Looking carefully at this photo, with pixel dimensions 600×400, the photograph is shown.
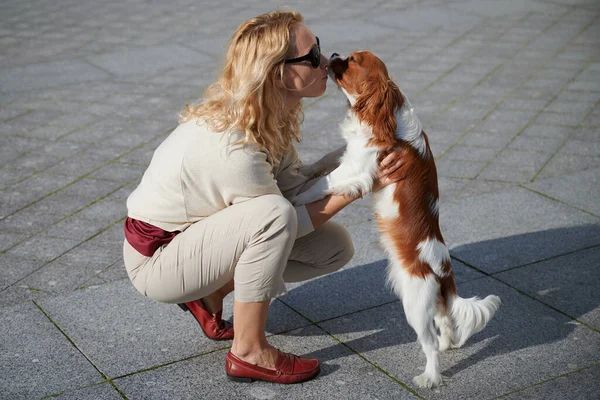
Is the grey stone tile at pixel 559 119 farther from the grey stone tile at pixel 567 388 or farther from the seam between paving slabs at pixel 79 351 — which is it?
the seam between paving slabs at pixel 79 351

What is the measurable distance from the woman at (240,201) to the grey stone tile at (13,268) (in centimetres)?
103

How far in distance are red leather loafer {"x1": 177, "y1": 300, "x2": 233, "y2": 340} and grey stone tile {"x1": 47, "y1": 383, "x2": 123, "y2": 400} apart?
0.50 meters

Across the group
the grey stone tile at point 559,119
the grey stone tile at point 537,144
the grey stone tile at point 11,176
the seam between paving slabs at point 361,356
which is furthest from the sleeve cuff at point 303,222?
the grey stone tile at point 559,119

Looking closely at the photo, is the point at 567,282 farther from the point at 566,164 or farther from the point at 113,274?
the point at 113,274

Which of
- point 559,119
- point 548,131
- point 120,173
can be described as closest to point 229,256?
point 120,173

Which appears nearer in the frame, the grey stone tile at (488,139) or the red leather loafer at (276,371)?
the red leather loafer at (276,371)

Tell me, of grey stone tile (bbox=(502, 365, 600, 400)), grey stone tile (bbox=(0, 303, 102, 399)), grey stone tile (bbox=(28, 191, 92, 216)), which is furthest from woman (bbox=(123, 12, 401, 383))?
grey stone tile (bbox=(28, 191, 92, 216))

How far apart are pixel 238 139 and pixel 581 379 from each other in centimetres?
169

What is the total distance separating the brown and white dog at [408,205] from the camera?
9.20ft

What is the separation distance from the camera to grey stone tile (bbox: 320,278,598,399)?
288 cm

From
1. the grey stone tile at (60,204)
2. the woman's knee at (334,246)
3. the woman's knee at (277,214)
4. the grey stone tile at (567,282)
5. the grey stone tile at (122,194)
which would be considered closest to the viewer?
the woman's knee at (277,214)

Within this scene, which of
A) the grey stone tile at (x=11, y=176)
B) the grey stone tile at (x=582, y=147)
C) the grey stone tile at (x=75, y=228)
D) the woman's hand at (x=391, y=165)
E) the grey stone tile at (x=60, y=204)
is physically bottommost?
the grey stone tile at (x=582, y=147)

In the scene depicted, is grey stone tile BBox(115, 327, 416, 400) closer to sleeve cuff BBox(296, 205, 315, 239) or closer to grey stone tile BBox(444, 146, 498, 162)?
sleeve cuff BBox(296, 205, 315, 239)

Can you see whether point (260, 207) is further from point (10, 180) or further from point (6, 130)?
point (6, 130)
